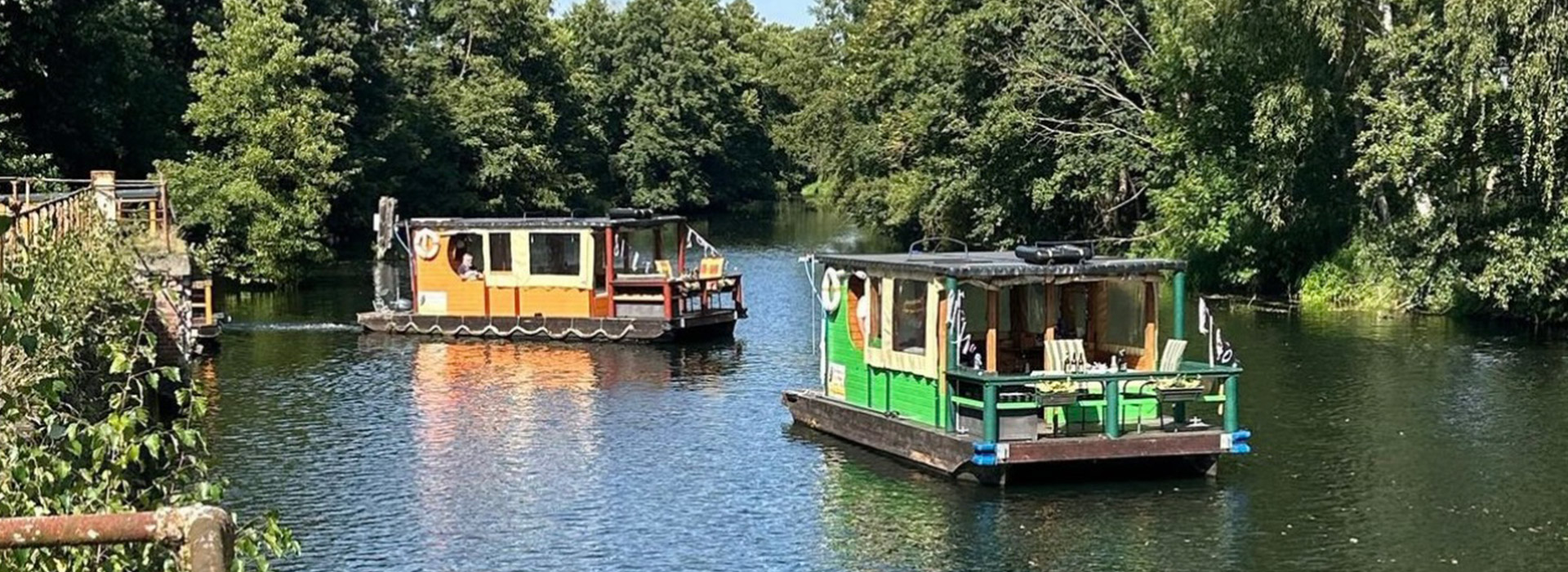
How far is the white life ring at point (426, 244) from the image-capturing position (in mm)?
36062

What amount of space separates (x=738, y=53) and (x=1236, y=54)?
73953 millimetres

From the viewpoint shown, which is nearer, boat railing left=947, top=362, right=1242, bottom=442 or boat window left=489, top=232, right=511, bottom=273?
boat railing left=947, top=362, right=1242, bottom=442

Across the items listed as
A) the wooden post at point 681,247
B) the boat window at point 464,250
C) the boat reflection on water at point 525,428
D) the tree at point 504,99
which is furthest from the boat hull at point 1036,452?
the tree at point 504,99

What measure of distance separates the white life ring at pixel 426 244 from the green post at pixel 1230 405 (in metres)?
20.8

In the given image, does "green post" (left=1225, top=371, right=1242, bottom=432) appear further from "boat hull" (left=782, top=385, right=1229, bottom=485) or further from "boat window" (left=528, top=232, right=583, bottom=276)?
"boat window" (left=528, top=232, right=583, bottom=276)

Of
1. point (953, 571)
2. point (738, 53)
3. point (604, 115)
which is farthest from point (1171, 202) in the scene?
point (738, 53)

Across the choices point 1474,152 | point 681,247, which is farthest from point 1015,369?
point 1474,152

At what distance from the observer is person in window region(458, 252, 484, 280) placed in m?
35.8

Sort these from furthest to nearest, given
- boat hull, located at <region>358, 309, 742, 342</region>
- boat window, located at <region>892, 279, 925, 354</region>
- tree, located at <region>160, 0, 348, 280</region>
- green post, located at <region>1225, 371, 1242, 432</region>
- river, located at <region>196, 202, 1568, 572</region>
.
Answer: tree, located at <region>160, 0, 348, 280</region> < boat hull, located at <region>358, 309, 742, 342</region> < boat window, located at <region>892, 279, 925, 354</region> < green post, located at <region>1225, 371, 1242, 432</region> < river, located at <region>196, 202, 1568, 572</region>

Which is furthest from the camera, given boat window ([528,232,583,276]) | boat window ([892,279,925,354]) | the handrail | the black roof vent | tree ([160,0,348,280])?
tree ([160,0,348,280])

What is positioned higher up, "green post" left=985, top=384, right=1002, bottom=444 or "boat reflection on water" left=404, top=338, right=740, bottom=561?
"green post" left=985, top=384, right=1002, bottom=444

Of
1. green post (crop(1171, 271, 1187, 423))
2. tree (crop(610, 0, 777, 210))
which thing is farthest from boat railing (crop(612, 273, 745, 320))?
tree (crop(610, 0, 777, 210))

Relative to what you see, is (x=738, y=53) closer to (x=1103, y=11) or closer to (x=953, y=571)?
(x=1103, y=11)

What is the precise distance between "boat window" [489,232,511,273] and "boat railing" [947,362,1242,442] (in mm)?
18009
